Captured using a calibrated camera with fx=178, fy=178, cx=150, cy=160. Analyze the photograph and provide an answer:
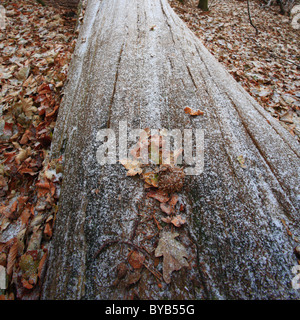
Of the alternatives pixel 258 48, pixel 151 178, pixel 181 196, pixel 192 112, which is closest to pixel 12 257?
pixel 151 178

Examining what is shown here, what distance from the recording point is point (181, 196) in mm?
1052

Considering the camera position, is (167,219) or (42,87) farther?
(42,87)

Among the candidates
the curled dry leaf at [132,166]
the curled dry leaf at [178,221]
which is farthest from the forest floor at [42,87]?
A: the curled dry leaf at [178,221]

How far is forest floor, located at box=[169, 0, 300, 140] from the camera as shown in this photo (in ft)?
9.14

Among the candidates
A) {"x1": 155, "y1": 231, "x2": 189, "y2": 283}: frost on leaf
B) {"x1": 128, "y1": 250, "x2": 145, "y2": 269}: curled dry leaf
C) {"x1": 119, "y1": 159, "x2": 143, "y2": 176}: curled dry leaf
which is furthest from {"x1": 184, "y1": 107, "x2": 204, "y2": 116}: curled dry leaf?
{"x1": 128, "y1": 250, "x2": 145, "y2": 269}: curled dry leaf

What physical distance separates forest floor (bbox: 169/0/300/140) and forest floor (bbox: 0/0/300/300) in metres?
0.02

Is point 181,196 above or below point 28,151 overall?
above

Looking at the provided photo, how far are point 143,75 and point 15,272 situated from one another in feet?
5.94

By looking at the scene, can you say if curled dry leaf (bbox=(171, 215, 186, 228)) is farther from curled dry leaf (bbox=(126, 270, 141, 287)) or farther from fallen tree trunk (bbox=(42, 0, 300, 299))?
curled dry leaf (bbox=(126, 270, 141, 287))

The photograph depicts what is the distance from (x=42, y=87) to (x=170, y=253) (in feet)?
8.91

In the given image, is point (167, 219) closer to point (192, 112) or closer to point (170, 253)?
point (170, 253)

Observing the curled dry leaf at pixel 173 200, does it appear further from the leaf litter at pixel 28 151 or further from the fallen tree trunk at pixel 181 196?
the leaf litter at pixel 28 151

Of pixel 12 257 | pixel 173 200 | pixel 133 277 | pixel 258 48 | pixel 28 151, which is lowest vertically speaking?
pixel 12 257

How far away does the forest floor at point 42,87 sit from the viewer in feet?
4.22
